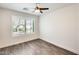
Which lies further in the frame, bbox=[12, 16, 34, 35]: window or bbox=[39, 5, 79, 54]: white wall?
bbox=[39, 5, 79, 54]: white wall

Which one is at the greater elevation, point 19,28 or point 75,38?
point 19,28

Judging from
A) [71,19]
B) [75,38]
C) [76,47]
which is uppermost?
[71,19]

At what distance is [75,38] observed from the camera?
97.6 inches

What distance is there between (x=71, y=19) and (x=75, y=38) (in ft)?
1.93

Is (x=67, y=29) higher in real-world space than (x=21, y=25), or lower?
lower

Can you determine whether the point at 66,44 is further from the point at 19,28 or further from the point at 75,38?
the point at 19,28

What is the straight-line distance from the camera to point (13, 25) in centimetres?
131

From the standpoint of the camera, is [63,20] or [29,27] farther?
[63,20]

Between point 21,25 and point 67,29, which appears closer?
point 21,25

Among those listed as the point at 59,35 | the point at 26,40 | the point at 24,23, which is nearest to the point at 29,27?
the point at 24,23

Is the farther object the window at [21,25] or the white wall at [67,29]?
the white wall at [67,29]

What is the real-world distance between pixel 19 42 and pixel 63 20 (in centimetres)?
146
